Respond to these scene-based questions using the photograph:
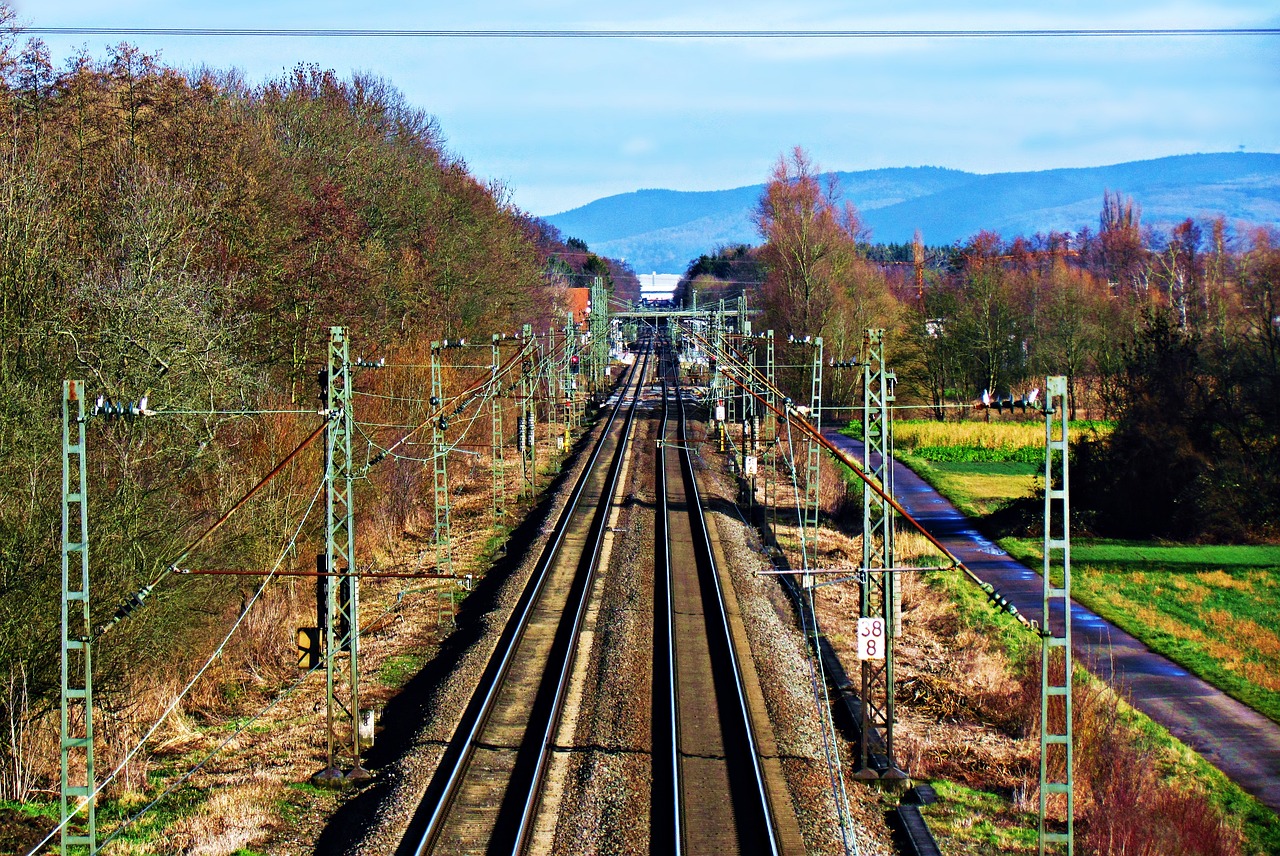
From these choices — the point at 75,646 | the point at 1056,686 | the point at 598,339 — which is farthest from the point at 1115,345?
the point at 75,646

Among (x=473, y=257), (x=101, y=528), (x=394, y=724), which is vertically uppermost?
(x=473, y=257)

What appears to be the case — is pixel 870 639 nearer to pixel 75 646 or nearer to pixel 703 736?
pixel 703 736

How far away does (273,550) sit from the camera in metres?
20.2

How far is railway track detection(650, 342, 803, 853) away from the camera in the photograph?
12.5 metres

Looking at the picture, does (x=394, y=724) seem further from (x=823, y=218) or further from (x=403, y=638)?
(x=823, y=218)

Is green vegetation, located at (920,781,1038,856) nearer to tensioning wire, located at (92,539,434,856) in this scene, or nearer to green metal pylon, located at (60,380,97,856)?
tensioning wire, located at (92,539,434,856)

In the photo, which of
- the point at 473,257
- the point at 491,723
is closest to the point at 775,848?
the point at 491,723

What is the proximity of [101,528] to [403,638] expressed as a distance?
7700 mm

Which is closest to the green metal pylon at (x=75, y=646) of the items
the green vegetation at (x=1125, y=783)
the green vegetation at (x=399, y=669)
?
the green vegetation at (x=399, y=669)

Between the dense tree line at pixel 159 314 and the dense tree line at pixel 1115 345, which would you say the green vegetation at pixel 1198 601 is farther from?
the dense tree line at pixel 159 314

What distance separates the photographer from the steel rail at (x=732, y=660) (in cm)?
1279

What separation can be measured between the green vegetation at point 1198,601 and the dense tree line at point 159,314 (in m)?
16.6

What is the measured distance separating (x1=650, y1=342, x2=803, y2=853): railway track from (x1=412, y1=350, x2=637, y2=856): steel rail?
238cm

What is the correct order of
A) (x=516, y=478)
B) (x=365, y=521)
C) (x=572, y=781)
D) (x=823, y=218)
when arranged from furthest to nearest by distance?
(x=823, y=218), (x=516, y=478), (x=365, y=521), (x=572, y=781)
